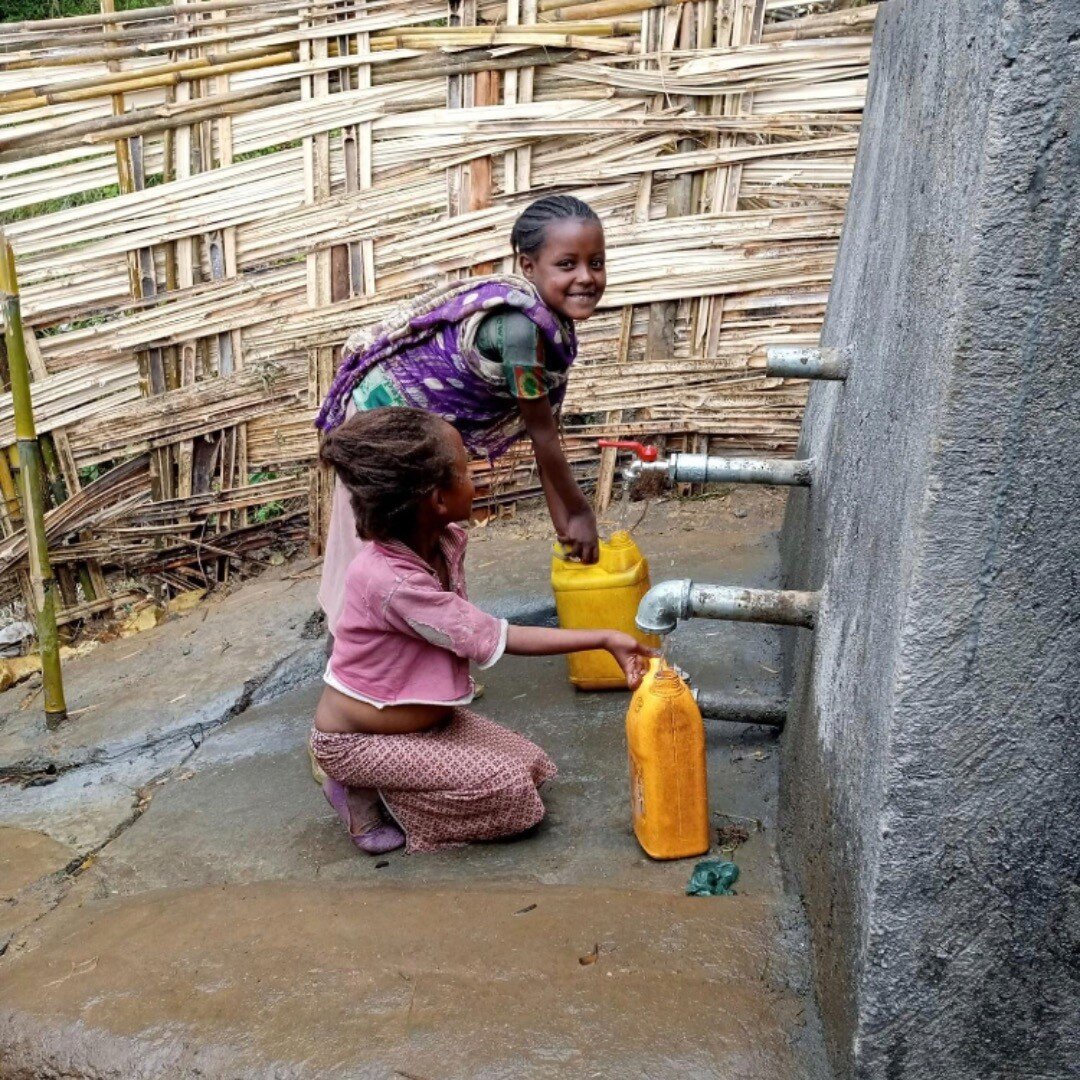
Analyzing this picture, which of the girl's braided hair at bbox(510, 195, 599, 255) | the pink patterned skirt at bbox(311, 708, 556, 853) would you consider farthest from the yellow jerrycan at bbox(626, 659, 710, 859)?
the girl's braided hair at bbox(510, 195, 599, 255)

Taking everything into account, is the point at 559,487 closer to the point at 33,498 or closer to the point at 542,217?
the point at 542,217

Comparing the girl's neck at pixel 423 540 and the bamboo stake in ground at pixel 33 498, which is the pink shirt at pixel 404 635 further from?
the bamboo stake in ground at pixel 33 498

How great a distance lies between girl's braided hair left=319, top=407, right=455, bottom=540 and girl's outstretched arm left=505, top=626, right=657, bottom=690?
1.24 feet

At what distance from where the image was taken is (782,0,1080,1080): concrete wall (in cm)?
122

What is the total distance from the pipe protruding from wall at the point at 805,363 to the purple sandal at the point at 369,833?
4.45ft

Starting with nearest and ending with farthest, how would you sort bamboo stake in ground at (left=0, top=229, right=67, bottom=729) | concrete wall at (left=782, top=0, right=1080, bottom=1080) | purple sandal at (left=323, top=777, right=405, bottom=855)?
concrete wall at (left=782, top=0, right=1080, bottom=1080), purple sandal at (left=323, top=777, right=405, bottom=855), bamboo stake in ground at (left=0, top=229, right=67, bottom=729)

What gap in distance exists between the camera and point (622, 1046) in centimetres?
172

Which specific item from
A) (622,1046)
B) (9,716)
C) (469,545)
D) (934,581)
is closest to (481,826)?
(622,1046)

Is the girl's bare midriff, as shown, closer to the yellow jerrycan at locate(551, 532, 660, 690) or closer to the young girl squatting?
the young girl squatting

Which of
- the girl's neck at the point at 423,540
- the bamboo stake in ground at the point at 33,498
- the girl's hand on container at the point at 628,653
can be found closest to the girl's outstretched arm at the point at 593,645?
the girl's hand on container at the point at 628,653

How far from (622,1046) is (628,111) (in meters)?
3.80

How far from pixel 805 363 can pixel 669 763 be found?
2.74ft

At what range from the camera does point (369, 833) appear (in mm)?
2699

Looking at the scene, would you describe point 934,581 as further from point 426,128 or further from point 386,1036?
point 426,128
